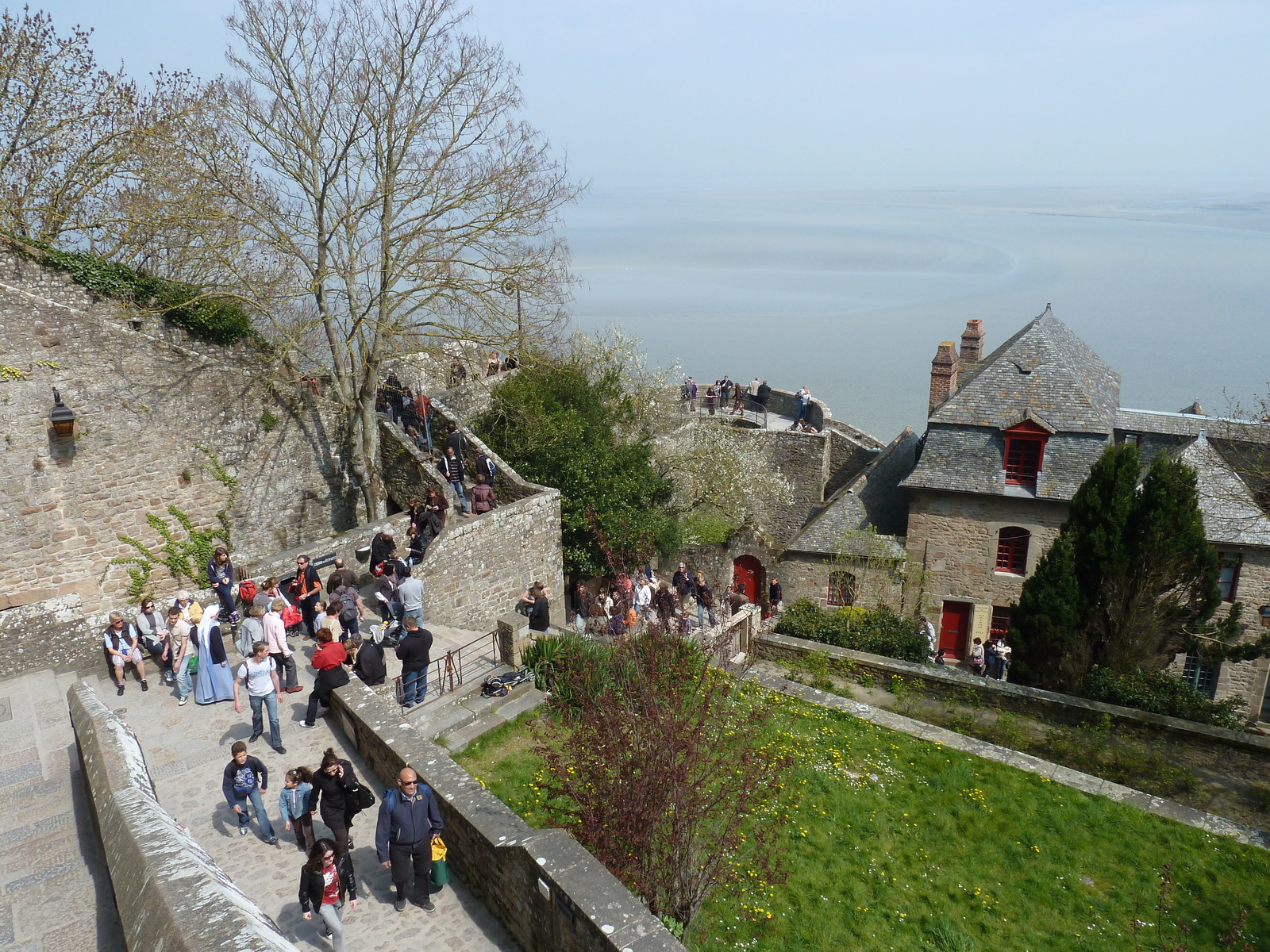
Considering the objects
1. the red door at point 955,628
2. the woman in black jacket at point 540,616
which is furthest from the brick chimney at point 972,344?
the woman in black jacket at point 540,616

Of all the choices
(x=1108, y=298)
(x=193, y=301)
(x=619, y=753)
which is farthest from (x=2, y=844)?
(x=1108, y=298)

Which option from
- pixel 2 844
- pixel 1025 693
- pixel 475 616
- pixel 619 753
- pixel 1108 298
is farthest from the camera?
pixel 1108 298

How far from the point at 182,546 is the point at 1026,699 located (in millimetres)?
15146

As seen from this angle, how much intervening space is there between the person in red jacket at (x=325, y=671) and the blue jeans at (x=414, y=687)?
1.21 m

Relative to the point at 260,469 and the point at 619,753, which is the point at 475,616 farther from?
the point at 619,753

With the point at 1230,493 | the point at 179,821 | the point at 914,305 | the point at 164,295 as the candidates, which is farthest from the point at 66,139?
the point at 914,305

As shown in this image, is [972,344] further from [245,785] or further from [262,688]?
[245,785]

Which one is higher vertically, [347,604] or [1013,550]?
[347,604]

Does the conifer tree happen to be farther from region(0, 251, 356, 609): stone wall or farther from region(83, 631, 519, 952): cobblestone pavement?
region(0, 251, 356, 609): stone wall

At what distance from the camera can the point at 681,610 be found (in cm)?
1666

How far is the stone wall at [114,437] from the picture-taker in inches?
564

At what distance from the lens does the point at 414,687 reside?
11727 millimetres

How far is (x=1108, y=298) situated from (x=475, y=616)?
89303 millimetres

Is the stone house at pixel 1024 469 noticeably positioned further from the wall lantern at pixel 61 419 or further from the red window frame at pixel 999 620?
the wall lantern at pixel 61 419
